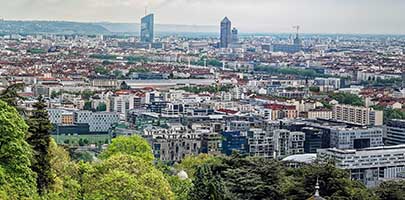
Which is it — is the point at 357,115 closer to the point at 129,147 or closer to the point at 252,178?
the point at 129,147

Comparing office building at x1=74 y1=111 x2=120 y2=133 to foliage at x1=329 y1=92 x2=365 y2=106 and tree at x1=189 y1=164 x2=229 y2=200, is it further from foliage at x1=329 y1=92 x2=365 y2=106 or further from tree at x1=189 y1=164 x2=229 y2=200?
tree at x1=189 y1=164 x2=229 y2=200

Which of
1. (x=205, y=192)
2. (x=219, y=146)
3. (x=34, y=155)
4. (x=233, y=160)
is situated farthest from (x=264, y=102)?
(x=34, y=155)

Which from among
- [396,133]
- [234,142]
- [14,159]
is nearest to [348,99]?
[396,133]

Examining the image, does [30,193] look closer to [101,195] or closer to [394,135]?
[101,195]

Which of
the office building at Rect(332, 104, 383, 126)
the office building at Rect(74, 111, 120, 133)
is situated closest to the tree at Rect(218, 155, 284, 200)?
the office building at Rect(332, 104, 383, 126)

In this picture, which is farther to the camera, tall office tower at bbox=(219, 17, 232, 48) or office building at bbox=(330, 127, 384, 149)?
tall office tower at bbox=(219, 17, 232, 48)
